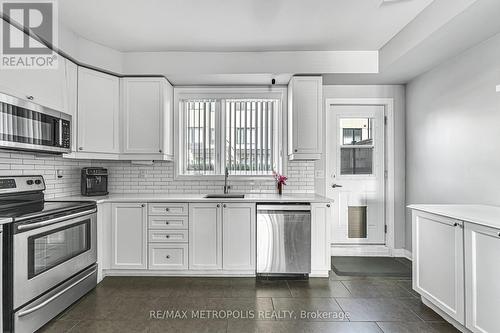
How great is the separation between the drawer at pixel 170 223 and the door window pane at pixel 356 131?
2.40 m

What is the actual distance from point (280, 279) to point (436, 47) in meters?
2.82

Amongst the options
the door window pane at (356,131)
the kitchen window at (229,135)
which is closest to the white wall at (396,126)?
the door window pane at (356,131)

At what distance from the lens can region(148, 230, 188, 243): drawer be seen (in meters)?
3.27

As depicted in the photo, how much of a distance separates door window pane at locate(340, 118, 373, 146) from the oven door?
328 centimetres

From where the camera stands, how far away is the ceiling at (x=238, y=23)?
253 centimetres

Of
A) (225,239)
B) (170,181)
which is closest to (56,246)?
(225,239)

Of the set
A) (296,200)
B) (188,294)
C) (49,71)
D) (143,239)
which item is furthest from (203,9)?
(188,294)

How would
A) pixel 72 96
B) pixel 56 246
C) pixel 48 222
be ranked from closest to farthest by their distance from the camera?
pixel 48 222 < pixel 56 246 < pixel 72 96

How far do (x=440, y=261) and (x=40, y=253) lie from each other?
3067 millimetres

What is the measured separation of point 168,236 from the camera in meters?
3.27

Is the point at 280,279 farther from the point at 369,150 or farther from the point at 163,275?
the point at 369,150

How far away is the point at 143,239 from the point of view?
3.27 m

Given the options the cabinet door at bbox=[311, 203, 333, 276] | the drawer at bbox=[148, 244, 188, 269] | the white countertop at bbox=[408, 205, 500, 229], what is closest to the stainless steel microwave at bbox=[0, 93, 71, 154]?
the drawer at bbox=[148, 244, 188, 269]

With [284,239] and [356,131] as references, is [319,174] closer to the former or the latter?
[356,131]
